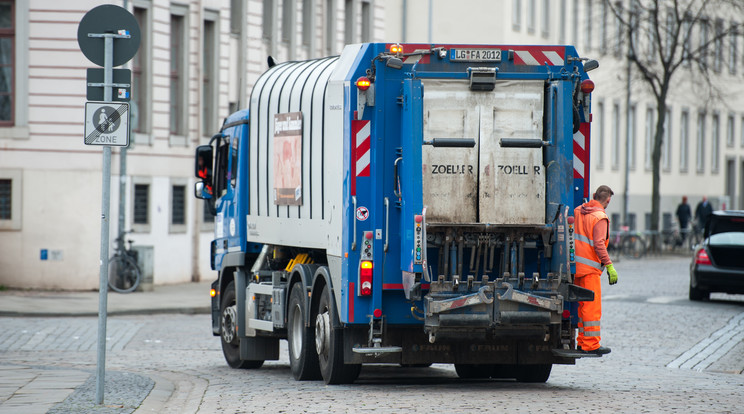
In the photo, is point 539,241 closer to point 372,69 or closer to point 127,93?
point 372,69

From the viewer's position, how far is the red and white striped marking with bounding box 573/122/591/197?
1240 cm

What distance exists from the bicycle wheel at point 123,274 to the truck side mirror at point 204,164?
11029 mm

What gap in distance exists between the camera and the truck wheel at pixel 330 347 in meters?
12.4

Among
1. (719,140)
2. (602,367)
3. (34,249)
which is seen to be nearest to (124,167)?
(34,249)

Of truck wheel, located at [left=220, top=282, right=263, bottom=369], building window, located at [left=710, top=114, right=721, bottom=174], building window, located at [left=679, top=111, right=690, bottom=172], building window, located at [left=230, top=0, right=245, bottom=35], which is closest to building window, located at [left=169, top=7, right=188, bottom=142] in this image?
building window, located at [left=230, top=0, right=245, bottom=35]

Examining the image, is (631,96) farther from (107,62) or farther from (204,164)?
(107,62)

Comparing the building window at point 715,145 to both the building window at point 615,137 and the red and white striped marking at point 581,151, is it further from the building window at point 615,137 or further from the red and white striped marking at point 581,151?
the red and white striped marking at point 581,151

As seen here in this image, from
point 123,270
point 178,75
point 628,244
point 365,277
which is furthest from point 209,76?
point 365,277

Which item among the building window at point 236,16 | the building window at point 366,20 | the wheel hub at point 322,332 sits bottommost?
the wheel hub at point 322,332

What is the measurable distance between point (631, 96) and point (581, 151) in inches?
1776

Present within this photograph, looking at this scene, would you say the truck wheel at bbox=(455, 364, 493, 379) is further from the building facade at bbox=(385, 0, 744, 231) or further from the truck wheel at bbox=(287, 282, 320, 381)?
the building facade at bbox=(385, 0, 744, 231)

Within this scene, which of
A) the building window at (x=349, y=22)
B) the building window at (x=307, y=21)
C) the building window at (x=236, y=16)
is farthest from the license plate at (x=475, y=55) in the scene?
the building window at (x=349, y=22)

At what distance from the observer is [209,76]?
32719mm

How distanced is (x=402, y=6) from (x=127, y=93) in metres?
34.8
